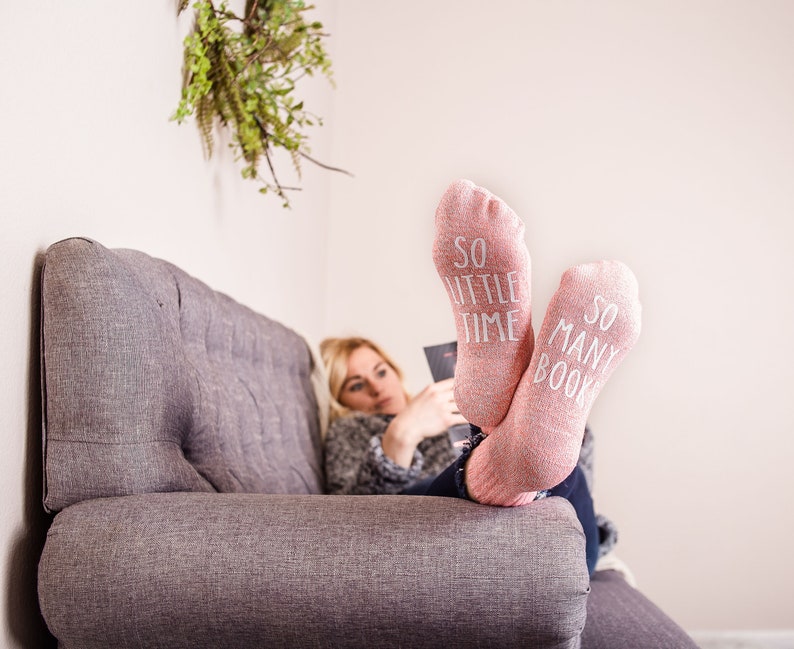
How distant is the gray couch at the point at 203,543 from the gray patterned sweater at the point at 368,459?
0.71m

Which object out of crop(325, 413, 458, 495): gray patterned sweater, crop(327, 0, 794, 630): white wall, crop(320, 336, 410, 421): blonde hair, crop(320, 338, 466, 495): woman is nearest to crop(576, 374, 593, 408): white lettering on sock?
crop(320, 338, 466, 495): woman

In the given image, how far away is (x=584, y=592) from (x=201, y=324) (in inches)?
28.8

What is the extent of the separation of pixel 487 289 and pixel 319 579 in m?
0.35

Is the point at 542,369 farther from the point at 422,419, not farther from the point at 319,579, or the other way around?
the point at 422,419

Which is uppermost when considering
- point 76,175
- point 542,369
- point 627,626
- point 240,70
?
point 240,70

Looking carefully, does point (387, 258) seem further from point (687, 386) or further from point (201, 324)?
point (201, 324)

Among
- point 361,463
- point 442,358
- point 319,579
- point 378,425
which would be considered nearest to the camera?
point 319,579

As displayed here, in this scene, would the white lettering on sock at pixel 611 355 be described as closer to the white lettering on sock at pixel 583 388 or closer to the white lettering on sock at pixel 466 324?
the white lettering on sock at pixel 583 388

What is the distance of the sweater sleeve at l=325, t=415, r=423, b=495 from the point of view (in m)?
1.67

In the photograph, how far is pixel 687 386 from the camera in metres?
2.97

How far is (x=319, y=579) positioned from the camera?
0.77 meters

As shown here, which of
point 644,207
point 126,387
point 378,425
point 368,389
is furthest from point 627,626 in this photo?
point 644,207

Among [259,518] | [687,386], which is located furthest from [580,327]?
[687,386]

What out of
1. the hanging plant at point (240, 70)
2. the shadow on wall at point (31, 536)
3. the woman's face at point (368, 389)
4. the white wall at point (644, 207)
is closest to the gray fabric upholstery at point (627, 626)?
the shadow on wall at point (31, 536)
